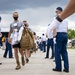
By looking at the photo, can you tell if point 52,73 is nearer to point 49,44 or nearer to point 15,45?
point 15,45

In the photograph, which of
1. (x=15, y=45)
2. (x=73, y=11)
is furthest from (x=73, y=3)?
(x=15, y=45)

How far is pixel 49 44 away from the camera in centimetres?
1719

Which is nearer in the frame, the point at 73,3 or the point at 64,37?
the point at 73,3

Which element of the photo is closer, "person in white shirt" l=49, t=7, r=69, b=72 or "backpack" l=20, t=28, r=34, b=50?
"person in white shirt" l=49, t=7, r=69, b=72

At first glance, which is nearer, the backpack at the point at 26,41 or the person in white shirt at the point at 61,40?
the person in white shirt at the point at 61,40

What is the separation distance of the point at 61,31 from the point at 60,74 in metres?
1.34

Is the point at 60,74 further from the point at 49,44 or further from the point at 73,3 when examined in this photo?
the point at 49,44

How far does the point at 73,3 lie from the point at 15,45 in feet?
24.8

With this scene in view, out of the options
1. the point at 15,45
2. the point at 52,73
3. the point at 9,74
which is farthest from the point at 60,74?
the point at 15,45

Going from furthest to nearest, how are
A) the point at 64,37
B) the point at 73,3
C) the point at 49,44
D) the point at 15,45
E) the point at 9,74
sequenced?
the point at 49,44, the point at 15,45, the point at 64,37, the point at 9,74, the point at 73,3

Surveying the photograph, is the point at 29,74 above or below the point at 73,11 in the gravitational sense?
below

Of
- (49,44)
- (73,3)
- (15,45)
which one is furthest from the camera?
(49,44)

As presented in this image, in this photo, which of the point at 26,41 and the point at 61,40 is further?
the point at 26,41

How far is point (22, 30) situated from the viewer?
412 inches
